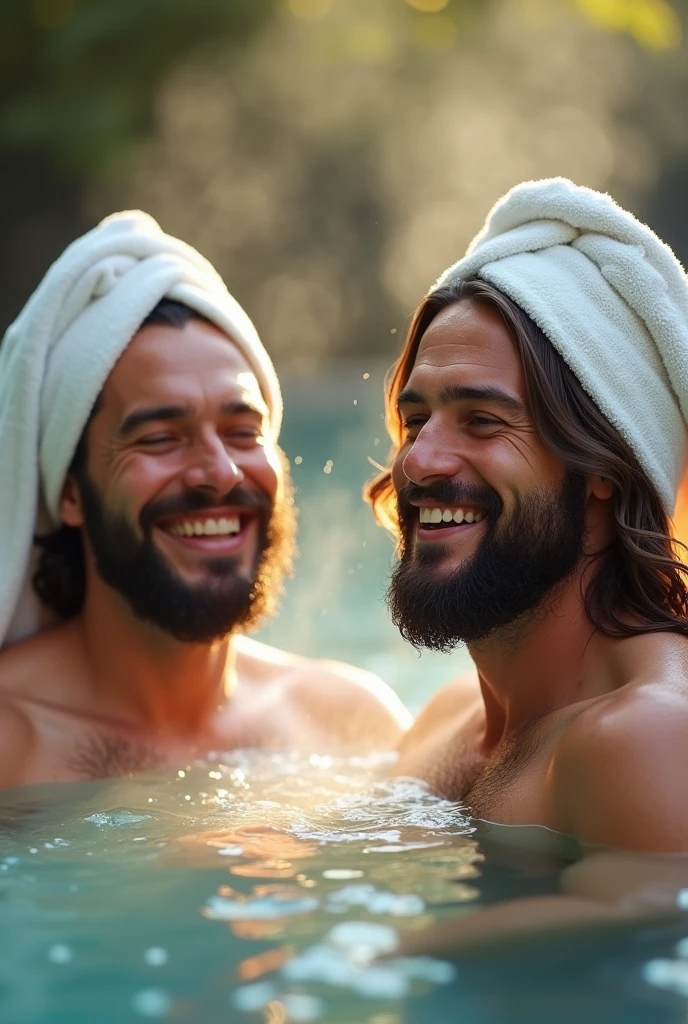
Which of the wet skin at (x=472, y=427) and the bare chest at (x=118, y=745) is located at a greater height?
the wet skin at (x=472, y=427)

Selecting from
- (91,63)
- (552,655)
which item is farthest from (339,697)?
(91,63)

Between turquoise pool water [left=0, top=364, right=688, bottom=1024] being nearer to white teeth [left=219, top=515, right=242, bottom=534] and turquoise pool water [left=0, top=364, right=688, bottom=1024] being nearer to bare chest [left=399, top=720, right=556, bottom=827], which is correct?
bare chest [left=399, top=720, right=556, bottom=827]

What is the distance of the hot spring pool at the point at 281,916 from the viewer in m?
2.15

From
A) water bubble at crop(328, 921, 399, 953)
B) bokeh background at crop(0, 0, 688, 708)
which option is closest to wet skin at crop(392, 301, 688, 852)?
water bubble at crop(328, 921, 399, 953)

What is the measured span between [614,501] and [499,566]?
11.8 inches

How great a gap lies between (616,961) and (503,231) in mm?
1742

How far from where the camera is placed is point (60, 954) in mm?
2406

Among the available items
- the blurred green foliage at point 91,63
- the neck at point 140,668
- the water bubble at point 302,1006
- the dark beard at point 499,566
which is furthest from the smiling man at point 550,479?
the blurred green foliage at point 91,63

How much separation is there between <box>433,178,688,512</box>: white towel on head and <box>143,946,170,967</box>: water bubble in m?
1.39

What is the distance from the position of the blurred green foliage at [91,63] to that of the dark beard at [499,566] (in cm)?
1556

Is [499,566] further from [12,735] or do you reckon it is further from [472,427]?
[12,735]

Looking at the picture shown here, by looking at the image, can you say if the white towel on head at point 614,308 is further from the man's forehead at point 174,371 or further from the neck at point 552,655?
the man's forehead at point 174,371

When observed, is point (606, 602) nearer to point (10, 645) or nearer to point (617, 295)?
point (617, 295)

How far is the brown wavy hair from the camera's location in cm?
291
